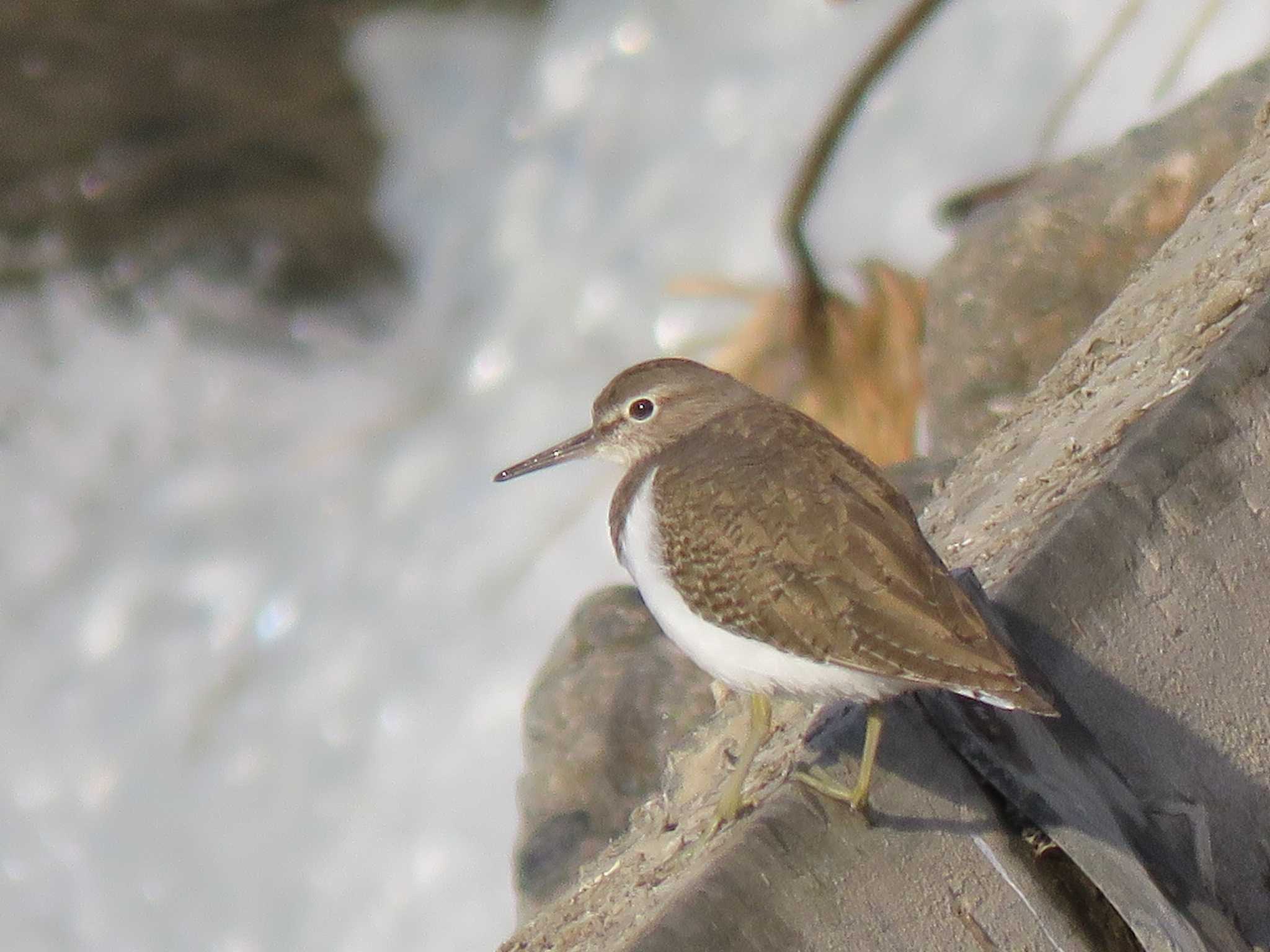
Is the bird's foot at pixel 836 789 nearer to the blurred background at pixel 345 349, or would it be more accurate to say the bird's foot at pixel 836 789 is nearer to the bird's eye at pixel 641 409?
the bird's eye at pixel 641 409

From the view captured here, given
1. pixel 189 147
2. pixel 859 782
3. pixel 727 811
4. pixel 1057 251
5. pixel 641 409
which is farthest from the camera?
pixel 189 147

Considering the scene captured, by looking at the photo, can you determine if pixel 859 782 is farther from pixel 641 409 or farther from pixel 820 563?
pixel 641 409

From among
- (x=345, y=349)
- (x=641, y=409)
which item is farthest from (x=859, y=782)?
(x=345, y=349)

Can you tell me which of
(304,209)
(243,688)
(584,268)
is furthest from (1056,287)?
(243,688)

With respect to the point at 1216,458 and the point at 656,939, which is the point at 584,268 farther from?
the point at 656,939

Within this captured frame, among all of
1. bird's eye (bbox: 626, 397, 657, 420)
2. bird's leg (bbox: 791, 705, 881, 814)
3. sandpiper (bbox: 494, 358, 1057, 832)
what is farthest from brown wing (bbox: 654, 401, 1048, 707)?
bird's eye (bbox: 626, 397, 657, 420)

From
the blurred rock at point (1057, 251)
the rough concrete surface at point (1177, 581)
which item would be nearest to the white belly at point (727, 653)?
the rough concrete surface at point (1177, 581)
